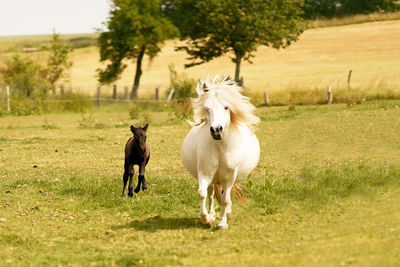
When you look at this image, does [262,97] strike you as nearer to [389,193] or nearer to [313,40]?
[389,193]

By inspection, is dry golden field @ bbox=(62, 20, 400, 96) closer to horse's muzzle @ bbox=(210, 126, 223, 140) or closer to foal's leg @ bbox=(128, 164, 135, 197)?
foal's leg @ bbox=(128, 164, 135, 197)

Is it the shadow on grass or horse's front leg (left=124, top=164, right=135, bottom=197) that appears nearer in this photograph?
the shadow on grass

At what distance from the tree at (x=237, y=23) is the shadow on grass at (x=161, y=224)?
1373 inches

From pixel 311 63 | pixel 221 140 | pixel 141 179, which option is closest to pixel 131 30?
pixel 311 63

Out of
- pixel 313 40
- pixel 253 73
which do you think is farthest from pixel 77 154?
pixel 313 40

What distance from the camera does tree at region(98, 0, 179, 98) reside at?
51688 millimetres

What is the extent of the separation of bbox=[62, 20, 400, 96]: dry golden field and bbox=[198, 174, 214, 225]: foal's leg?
1416 inches

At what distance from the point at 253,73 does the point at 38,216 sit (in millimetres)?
52078

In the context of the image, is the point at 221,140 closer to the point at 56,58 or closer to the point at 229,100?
the point at 229,100

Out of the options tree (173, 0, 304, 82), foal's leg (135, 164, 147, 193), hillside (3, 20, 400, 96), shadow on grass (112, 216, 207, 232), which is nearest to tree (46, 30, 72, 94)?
hillside (3, 20, 400, 96)

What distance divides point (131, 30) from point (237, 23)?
39.7ft

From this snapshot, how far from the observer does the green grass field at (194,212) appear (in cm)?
741

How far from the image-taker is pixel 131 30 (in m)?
52.5

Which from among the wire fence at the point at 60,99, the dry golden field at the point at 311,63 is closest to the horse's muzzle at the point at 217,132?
the wire fence at the point at 60,99
